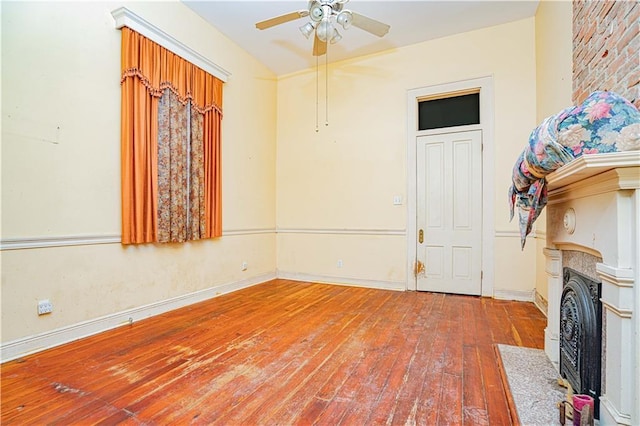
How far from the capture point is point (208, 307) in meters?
3.41

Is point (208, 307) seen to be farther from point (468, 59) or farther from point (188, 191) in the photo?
point (468, 59)

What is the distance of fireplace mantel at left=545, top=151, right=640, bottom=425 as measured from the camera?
1.14 metres

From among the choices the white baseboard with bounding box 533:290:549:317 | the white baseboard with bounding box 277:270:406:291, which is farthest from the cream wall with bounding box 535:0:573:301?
the white baseboard with bounding box 277:270:406:291

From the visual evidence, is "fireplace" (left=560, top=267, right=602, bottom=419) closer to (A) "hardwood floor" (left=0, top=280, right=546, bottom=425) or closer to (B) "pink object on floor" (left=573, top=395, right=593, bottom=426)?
(B) "pink object on floor" (left=573, top=395, right=593, bottom=426)

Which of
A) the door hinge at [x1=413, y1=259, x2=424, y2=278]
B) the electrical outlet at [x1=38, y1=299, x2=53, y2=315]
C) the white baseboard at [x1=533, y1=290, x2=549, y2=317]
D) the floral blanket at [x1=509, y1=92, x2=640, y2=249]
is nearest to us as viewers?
the floral blanket at [x1=509, y1=92, x2=640, y2=249]

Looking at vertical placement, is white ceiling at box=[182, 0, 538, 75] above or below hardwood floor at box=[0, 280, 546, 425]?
above

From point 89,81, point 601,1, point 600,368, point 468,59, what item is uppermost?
point 468,59

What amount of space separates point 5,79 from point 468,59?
4685 mm

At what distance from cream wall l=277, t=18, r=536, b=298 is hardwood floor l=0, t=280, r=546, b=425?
1203 mm

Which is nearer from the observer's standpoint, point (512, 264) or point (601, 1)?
point (601, 1)

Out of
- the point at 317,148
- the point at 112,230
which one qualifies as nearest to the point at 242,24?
the point at 317,148

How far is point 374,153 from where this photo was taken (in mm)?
4484

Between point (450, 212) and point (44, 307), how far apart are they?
428 centimetres

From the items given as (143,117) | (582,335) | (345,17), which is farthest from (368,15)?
(582,335)
